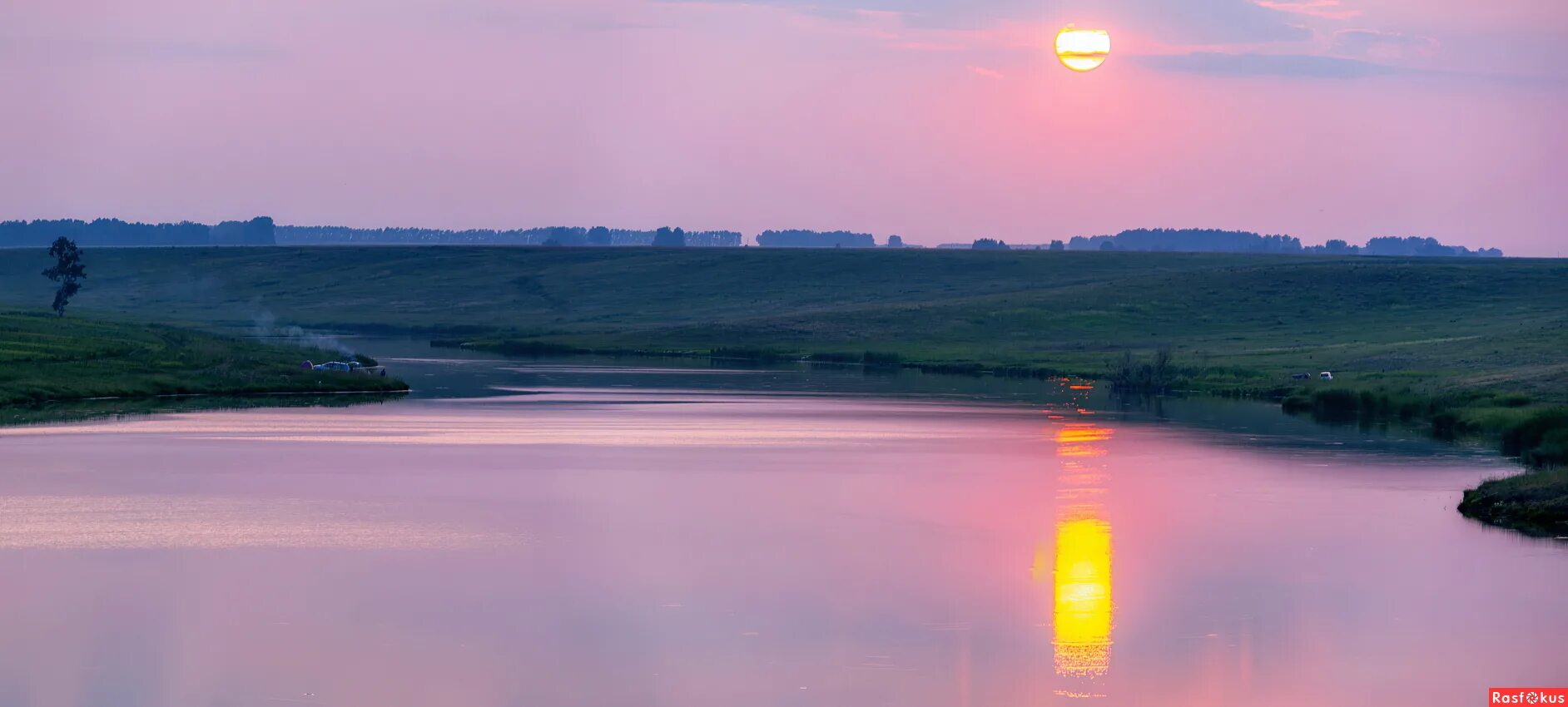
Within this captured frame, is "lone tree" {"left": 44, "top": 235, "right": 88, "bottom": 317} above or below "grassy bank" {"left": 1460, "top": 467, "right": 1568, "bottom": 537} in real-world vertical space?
above

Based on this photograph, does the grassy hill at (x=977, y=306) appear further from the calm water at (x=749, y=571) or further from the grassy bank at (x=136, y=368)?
the grassy bank at (x=136, y=368)

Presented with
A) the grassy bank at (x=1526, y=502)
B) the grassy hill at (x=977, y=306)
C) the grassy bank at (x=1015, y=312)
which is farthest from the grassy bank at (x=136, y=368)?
the grassy bank at (x=1526, y=502)

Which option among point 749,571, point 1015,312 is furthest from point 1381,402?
point 1015,312

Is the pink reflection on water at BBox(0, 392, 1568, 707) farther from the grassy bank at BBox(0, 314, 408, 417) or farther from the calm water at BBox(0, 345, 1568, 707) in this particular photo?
the grassy bank at BBox(0, 314, 408, 417)

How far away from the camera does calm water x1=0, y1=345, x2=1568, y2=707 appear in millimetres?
23062

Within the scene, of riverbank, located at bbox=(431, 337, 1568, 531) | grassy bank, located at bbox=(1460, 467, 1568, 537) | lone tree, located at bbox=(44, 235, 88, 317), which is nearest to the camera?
grassy bank, located at bbox=(1460, 467, 1568, 537)

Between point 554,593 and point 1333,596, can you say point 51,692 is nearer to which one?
point 554,593

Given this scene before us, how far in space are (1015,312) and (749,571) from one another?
317 feet

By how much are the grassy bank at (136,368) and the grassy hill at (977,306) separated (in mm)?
36323

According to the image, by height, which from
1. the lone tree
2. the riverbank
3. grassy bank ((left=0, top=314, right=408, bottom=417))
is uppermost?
the lone tree

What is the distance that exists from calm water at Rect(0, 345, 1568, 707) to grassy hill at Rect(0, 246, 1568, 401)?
2454 centimetres

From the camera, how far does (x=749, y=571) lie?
30.5 metres

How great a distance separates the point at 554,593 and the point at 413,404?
130ft

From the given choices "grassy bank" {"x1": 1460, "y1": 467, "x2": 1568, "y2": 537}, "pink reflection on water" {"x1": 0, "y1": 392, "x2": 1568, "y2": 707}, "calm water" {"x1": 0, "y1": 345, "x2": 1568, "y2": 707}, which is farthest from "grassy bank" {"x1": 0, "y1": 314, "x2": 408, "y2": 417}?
"grassy bank" {"x1": 1460, "y1": 467, "x2": 1568, "y2": 537}
